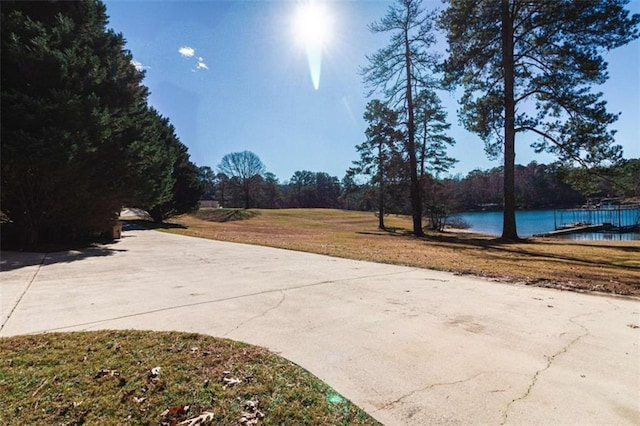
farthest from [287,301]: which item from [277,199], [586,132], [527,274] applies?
[277,199]

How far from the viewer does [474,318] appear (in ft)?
12.4

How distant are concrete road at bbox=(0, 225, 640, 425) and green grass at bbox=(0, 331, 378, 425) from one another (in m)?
0.26

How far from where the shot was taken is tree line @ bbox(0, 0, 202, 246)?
8.52 metres

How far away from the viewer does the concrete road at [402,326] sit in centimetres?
220

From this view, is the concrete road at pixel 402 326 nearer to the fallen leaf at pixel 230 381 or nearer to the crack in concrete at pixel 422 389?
the crack in concrete at pixel 422 389

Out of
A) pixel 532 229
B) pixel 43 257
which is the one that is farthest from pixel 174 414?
pixel 532 229

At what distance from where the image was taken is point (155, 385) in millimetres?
2359

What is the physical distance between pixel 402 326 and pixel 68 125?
9.92 m

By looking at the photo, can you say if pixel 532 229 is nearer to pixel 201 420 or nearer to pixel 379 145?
pixel 379 145

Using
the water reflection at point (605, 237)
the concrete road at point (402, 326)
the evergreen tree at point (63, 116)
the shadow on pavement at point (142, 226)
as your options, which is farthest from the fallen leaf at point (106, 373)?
the water reflection at point (605, 237)

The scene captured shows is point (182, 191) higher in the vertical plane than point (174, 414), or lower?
higher

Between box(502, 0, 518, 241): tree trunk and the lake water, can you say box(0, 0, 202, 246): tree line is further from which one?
the lake water

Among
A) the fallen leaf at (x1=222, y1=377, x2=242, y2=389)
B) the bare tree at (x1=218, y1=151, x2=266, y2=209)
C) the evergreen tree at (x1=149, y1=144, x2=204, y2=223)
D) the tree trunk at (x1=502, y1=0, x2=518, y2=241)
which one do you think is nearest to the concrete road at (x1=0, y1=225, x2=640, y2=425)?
the fallen leaf at (x1=222, y1=377, x2=242, y2=389)

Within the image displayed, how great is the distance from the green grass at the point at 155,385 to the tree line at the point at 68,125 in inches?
302
